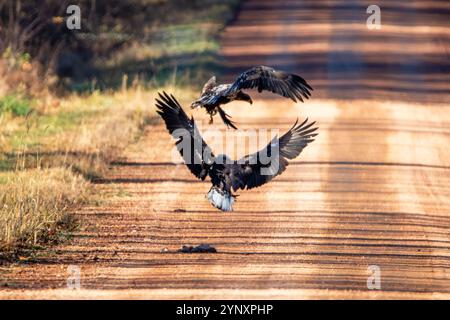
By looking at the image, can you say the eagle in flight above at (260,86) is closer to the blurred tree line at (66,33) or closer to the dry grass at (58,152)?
the dry grass at (58,152)

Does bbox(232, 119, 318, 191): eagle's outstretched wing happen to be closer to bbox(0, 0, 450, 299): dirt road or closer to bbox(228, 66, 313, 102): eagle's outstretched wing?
bbox(228, 66, 313, 102): eagle's outstretched wing

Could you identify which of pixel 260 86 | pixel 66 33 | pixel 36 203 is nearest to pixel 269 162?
pixel 260 86

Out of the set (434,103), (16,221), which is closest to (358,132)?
(434,103)

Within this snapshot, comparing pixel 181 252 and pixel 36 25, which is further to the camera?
pixel 36 25

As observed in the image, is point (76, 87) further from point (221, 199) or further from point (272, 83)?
point (272, 83)

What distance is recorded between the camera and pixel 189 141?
10.1 meters

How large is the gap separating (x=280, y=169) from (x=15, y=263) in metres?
2.47

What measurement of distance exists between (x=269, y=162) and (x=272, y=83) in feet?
2.74

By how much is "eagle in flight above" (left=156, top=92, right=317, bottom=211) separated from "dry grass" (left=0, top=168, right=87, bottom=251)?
1.65 metres

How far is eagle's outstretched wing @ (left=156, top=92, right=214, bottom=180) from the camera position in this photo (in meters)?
10.1

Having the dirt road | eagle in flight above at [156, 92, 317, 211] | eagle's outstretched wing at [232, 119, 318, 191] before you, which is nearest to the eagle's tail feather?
eagle in flight above at [156, 92, 317, 211]

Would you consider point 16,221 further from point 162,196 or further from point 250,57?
point 250,57

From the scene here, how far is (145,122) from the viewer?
670 inches

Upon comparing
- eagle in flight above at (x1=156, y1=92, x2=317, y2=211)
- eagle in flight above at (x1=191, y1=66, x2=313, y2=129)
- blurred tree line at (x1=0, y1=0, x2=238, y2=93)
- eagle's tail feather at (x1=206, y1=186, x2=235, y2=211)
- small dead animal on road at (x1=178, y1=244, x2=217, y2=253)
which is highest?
blurred tree line at (x1=0, y1=0, x2=238, y2=93)
